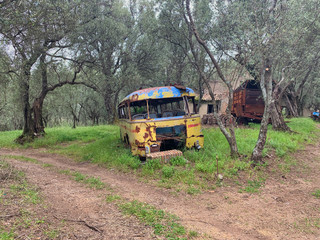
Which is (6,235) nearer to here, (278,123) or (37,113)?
(278,123)

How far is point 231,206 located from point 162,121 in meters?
3.80

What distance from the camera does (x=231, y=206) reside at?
4.76 metres

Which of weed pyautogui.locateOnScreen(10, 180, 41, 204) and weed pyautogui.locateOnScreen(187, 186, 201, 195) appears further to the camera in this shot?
weed pyautogui.locateOnScreen(187, 186, 201, 195)

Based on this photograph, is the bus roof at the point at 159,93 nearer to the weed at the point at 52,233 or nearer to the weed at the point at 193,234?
the weed at the point at 193,234

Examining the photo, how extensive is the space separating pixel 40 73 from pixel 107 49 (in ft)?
18.3

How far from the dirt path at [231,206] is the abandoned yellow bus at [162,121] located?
1438 mm

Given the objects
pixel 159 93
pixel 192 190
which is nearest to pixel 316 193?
pixel 192 190

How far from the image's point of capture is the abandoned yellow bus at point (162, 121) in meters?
7.56

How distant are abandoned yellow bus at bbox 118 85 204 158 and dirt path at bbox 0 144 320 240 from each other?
1.44 meters

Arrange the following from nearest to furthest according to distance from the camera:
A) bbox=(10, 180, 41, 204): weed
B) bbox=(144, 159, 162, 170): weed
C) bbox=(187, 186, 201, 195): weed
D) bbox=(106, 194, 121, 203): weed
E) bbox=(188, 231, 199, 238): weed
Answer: bbox=(188, 231, 199, 238): weed
bbox=(10, 180, 41, 204): weed
bbox=(106, 194, 121, 203): weed
bbox=(187, 186, 201, 195): weed
bbox=(144, 159, 162, 170): weed

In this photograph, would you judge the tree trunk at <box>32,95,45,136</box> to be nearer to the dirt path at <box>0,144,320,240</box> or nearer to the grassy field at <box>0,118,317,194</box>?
the grassy field at <box>0,118,317,194</box>

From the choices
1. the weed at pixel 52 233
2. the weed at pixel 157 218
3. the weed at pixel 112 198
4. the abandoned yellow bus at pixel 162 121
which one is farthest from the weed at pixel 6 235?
the abandoned yellow bus at pixel 162 121

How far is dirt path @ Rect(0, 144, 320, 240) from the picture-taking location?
3.74m

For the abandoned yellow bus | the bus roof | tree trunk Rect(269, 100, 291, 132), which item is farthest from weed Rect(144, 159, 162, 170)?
tree trunk Rect(269, 100, 291, 132)
